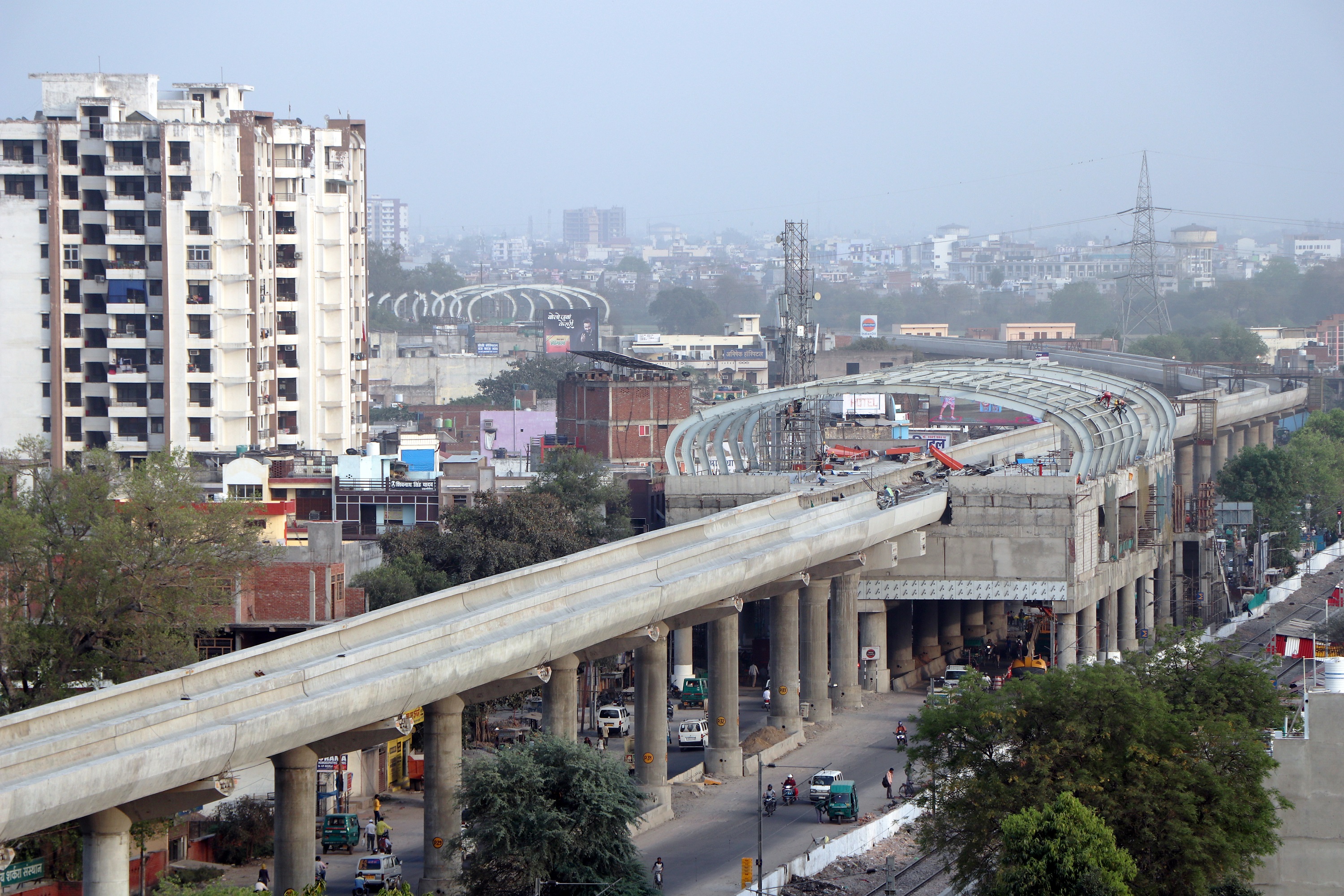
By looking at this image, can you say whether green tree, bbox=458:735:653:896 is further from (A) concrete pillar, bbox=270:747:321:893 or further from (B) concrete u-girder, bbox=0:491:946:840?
(A) concrete pillar, bbox=270:747:321:893

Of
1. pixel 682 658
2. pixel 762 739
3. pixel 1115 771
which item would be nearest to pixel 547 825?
pixel 1115 771

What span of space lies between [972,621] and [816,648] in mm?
20188

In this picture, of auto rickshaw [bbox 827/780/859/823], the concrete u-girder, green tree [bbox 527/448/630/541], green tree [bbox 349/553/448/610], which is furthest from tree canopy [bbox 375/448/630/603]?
auto rickshaw [bbox 827/780/859/823]

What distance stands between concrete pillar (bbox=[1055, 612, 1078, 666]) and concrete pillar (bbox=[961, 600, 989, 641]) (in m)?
11.9

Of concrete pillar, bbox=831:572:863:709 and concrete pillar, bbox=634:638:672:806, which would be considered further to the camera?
concrete pillar, bbox=831:572:863:709

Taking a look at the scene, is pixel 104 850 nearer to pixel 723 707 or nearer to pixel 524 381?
pixel 723 707

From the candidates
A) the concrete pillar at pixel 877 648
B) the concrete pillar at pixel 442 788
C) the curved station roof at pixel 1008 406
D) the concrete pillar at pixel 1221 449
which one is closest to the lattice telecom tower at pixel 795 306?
the curved station roof at pixel 1008 406

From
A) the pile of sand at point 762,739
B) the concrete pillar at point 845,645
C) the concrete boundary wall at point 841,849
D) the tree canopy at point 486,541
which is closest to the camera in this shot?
the concrete boundary wall at point 841,849

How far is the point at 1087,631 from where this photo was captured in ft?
261

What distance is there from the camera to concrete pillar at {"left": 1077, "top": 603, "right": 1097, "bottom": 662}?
257 ft

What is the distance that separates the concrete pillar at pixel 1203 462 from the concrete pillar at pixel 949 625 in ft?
164

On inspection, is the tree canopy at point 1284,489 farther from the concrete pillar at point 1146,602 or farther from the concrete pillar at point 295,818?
the concrete pillar at point 295,818

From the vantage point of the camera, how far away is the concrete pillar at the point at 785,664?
66.8 m

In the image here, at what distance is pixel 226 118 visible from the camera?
107250 mm
